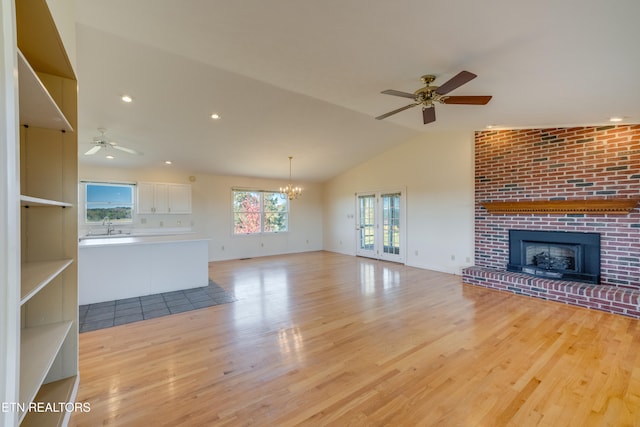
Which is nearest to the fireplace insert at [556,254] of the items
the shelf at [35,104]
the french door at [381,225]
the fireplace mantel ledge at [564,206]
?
the fireplace mantel ledge at [564,206]

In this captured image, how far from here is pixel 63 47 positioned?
149 cm

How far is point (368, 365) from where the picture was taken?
2.41 m

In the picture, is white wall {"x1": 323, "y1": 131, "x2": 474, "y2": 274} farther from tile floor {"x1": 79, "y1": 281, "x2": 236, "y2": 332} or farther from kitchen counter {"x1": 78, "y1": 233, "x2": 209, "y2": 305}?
kitchen counter {"x1": 78, "y1": 233, "x2": 209, "y2": 305}

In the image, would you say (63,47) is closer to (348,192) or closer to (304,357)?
(304,357)

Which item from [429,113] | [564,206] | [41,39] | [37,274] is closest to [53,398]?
[37,274]

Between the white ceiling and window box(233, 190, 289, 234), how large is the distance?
3.37 metres

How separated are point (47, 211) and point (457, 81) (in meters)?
3.07

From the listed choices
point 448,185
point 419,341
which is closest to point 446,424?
point 419,341

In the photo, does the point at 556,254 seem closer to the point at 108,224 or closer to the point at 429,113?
the point at 429,113

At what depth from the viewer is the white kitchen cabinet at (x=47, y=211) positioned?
4.24 ft

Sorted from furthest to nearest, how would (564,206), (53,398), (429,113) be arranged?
(564,206)
(429,113)
(53,398)

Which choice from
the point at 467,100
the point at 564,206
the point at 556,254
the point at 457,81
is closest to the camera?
the point at 457,81

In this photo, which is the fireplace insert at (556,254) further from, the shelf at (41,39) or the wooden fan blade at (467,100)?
the shelf at (41,39)

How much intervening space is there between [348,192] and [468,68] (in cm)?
618
